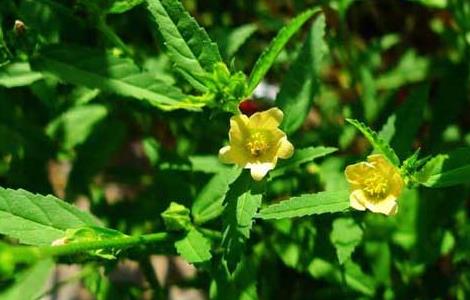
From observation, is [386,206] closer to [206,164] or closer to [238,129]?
[238,129]

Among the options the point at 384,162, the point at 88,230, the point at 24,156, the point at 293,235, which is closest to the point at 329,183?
the point at 293,235

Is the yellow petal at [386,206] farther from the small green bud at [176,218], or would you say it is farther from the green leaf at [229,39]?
the green leaf at [229,39]

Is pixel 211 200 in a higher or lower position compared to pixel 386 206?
lower

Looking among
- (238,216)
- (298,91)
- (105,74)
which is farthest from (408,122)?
(105,74)

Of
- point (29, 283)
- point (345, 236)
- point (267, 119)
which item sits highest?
point (267, 119)

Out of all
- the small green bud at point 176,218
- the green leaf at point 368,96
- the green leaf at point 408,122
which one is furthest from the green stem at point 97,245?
the green leaf at point 368,96

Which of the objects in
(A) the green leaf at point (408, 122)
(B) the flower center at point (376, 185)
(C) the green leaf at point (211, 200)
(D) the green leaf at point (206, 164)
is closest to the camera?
(B) the flower center at point (376, 185)

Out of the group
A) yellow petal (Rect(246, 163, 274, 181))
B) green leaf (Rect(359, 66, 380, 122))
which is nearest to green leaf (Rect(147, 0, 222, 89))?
yellow petal (Rect(246, 163, 274, 181))
